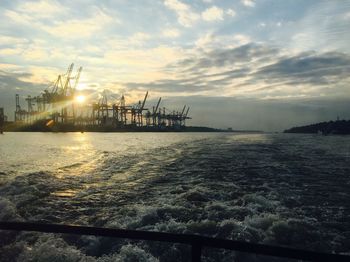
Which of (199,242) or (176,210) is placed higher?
(199,242)

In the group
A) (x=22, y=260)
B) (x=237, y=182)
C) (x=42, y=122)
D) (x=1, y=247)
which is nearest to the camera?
(x=22, y=260)

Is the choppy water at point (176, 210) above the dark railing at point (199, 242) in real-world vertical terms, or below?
below

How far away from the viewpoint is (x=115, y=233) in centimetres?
305

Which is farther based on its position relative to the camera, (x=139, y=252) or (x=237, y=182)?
(x=237, y=182)

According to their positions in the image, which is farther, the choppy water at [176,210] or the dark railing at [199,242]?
the choppy water at [176,210]

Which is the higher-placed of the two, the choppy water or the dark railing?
the dark railing

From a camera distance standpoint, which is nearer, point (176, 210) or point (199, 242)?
point (199, 242)

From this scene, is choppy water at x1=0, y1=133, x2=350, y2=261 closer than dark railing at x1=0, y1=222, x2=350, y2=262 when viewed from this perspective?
No

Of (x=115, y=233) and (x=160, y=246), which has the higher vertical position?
(x=115, y=233)

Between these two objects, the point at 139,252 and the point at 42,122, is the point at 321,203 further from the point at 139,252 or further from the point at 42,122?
the point at 42,122

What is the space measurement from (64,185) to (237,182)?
7.67 metres

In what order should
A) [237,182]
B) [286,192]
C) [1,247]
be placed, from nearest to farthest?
[1,247] → [286,192] → [237,182]

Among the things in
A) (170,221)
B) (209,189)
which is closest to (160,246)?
(170,221)

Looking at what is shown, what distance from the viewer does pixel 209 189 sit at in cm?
1270
